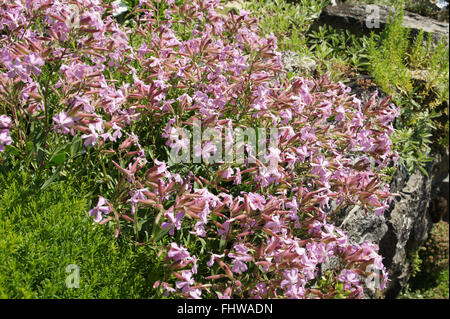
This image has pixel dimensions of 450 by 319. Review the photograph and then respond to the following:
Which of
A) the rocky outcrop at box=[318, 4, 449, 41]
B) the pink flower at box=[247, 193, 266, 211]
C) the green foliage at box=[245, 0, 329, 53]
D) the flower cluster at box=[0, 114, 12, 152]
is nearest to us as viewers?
the flower cluster at box=[0, 114, 12, 152]

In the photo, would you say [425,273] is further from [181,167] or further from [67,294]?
[67,294]

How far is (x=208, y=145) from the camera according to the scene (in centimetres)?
240

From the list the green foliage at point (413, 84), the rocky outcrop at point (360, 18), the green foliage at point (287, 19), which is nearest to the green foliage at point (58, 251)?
the green foliage at point (413, 84)

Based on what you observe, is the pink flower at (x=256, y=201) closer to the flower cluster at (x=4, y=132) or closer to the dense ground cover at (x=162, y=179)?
the dense ground cover at (x=162, y=179)

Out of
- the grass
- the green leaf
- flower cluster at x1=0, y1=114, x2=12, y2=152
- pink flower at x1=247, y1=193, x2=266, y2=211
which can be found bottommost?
the grass

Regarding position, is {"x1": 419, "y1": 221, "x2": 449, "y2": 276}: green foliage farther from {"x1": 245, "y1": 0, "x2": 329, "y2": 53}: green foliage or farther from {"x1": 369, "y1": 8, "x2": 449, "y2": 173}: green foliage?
{"x1": 245, "y1": 0, "x2": 329, "y2": 53}: green foliage

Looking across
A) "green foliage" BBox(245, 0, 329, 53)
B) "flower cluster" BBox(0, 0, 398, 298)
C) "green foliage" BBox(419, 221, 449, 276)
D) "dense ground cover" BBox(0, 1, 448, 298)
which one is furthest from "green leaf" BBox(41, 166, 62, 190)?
"green foliage" BBox(419, 221, 449, 276)

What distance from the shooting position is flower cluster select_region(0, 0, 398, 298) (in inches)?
85.4

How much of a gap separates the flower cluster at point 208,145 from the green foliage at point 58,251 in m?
0.16

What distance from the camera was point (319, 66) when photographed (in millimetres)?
4562

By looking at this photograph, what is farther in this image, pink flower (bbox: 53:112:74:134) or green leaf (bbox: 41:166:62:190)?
green leaf (bbox: 41:166:62:190)

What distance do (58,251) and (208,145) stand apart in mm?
952

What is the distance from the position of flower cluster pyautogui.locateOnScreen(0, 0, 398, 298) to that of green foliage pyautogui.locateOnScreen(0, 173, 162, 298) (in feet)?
0.51

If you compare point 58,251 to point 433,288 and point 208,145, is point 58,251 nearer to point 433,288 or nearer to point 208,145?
point 208,145
